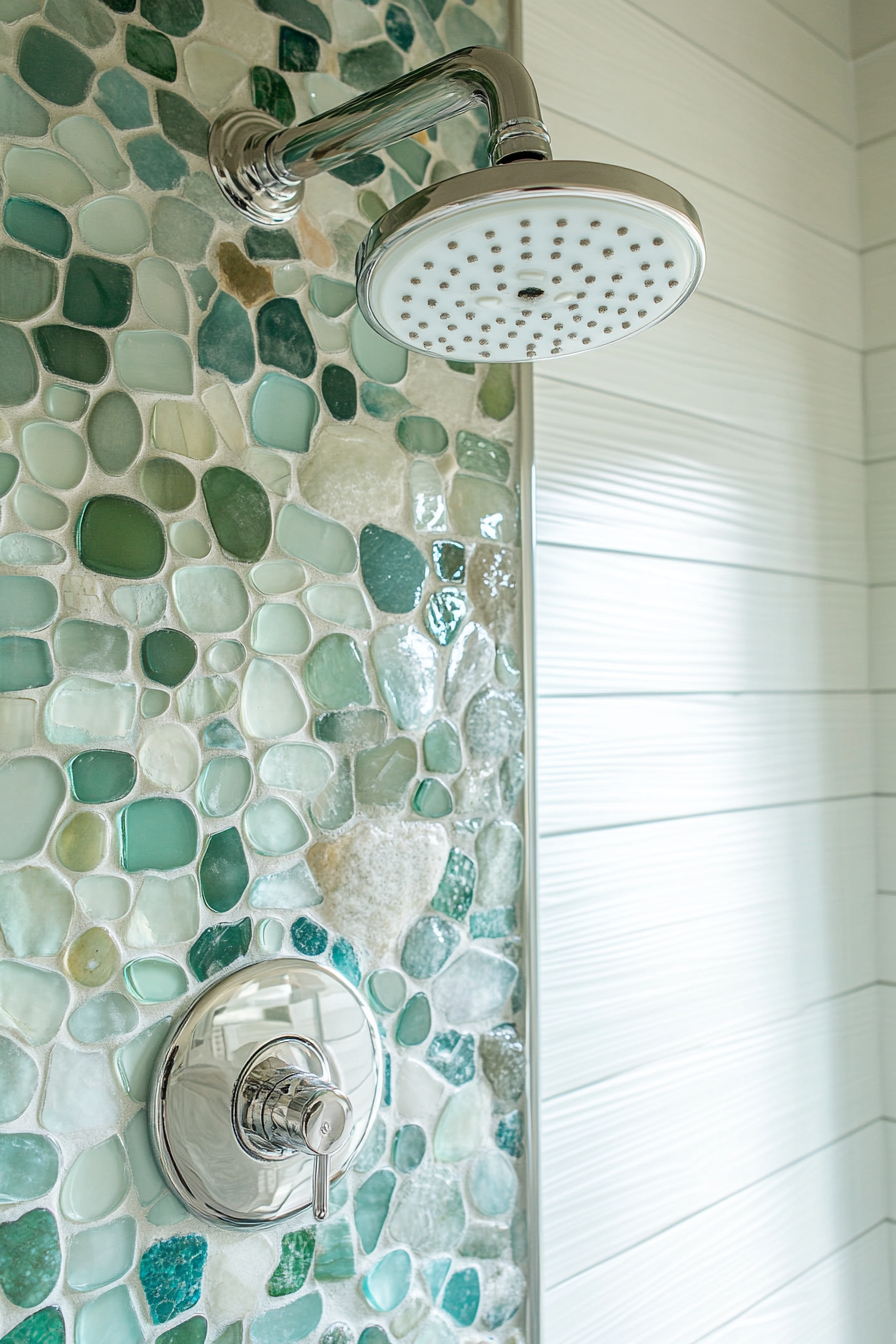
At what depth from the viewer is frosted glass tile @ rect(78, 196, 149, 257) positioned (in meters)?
0.74

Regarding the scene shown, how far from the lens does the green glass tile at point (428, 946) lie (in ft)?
2.90

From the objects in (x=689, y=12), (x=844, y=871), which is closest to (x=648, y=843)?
(x=844, y=871)

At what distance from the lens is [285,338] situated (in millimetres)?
840

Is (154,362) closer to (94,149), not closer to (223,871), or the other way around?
(94,149)

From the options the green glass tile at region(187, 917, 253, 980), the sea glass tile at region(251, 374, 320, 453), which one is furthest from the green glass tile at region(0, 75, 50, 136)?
the green glass tile at region(187, 917, 253, 980)

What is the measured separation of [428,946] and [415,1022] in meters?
0.06

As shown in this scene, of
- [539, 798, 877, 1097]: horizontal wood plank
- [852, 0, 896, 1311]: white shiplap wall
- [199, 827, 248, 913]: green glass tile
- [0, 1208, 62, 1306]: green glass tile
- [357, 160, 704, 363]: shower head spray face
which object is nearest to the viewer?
[357, 160, 704, 363]: shower head spray face

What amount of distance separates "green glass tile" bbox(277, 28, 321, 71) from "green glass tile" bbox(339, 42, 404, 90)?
3 cm

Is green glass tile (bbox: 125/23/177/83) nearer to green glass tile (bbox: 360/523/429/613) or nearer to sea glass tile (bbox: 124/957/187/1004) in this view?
green glass tile (bbox: 360/523/429/613)

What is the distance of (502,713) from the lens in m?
0.96

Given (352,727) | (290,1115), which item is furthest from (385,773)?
(290,1115)

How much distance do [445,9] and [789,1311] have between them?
146 centimetres

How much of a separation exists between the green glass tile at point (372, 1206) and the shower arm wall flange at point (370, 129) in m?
0.76

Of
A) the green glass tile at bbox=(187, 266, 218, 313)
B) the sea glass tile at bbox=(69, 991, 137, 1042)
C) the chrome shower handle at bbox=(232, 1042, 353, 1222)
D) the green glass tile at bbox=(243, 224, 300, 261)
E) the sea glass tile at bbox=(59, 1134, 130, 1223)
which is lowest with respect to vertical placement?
the sea glass tile at bbox=(59, 1134, 130, 1223)
